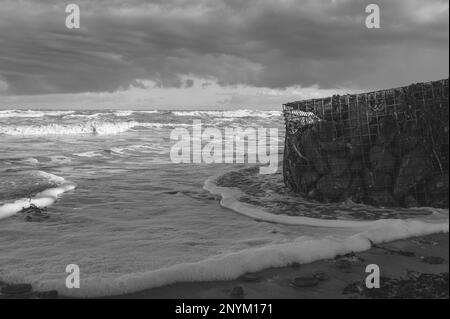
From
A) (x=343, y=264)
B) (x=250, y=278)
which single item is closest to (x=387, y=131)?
(x=343, y=264)

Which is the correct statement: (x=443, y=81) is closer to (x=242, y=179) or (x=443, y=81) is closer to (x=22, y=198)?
(x=242, y=179)

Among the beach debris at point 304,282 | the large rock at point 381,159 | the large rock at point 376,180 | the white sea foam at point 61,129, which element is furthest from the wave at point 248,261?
the white sea foam at point 61,129

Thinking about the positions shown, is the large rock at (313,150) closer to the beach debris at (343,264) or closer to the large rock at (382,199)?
the large rock at (382,199)

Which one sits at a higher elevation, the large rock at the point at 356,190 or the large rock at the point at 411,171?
the large rock at the point at 411,171

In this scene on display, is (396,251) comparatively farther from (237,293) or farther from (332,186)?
(332,186)

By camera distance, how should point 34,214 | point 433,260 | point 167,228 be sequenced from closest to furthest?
point 433,260
point 167,228
point 34,214

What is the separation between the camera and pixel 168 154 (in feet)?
64.0

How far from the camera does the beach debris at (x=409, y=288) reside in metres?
4.01

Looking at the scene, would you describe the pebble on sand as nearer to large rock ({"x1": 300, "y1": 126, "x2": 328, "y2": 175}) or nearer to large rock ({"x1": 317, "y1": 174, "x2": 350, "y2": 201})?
large rock ({"x1": 317, "y1": 174, "x2": 350, "y2": 201})

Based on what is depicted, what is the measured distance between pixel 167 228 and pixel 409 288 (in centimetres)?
397

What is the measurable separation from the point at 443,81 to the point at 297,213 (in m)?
3.28

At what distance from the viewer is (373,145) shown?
805cm

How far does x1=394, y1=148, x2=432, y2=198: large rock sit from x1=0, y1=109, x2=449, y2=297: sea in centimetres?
42

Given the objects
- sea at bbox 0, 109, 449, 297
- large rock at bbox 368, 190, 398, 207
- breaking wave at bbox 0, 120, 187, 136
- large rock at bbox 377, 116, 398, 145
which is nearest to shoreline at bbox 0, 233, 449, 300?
sea at bbox 0, 109, 449, 297
